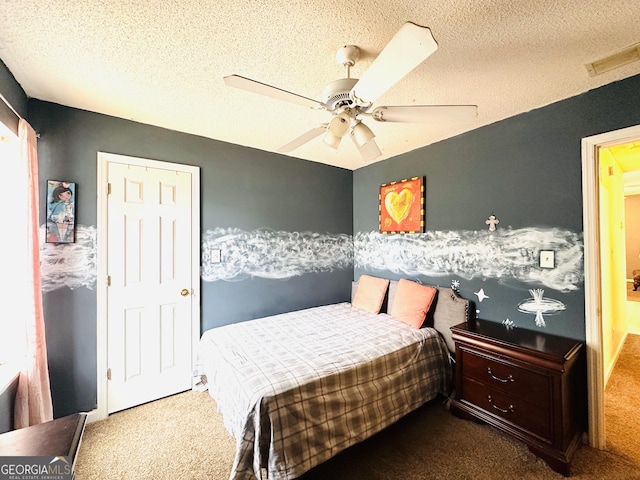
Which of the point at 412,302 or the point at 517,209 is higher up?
the point at 517,209

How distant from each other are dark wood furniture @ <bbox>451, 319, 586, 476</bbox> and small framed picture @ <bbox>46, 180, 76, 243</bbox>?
3156mm

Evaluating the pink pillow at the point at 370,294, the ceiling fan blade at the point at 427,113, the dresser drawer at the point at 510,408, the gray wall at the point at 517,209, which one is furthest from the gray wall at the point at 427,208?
the ceiling fan blade at the point at 427,113

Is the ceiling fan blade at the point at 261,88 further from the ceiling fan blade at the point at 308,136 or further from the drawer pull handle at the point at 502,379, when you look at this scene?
the drawer pull handle at the point at 502,379

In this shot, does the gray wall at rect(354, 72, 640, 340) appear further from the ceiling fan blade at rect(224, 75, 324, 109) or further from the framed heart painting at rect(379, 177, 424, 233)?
the ceiling fan blade at rect(224, 75, 324, 109)

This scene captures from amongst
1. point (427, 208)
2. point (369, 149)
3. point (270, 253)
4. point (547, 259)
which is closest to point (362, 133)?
point (369, 149)

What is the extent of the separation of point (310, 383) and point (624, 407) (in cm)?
270

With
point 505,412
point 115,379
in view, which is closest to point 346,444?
point 505,412

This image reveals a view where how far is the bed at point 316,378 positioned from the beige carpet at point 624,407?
3.54 feet

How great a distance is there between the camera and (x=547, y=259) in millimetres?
2020

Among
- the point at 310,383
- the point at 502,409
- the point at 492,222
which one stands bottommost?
the point at 502,409

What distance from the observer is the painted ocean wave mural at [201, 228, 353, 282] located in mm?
2699

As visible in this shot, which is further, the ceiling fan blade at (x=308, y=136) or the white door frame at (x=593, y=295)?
the white door frame at (x=593, y=295)

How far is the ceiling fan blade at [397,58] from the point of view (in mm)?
901

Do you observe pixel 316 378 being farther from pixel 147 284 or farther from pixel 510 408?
pixel 147 284
